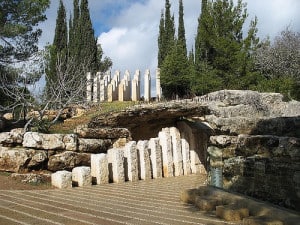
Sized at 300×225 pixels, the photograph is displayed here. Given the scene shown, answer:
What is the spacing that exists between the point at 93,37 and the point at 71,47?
2.00 metres

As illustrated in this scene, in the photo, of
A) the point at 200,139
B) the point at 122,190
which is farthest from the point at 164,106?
the point at 122,190

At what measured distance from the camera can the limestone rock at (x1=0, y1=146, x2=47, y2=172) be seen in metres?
10.9

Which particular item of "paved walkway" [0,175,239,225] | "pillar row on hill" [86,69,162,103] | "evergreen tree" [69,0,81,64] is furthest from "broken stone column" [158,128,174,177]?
"evergreen tree" [69,0,81,64]

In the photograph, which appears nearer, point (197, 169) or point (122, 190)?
point (122, 190)

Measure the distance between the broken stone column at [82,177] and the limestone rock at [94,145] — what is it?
1736 mm

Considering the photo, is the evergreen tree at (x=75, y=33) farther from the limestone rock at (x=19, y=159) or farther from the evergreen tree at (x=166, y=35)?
the limestone rock at (x=19, y=159)

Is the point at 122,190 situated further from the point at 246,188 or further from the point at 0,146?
the point at 0,146

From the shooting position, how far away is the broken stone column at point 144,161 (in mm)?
12156

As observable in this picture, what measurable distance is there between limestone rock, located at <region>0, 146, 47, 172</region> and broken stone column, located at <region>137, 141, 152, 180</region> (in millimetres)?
2850

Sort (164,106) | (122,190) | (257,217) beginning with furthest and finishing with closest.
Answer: (164,106)
(122,190)
(257,217)

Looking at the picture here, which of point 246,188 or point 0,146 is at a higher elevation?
point 0,146

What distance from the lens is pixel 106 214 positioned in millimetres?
5914

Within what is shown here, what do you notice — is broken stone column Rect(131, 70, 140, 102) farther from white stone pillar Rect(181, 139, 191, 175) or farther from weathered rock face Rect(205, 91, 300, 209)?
weathered rock face Rect(205, 91, 300, 209)

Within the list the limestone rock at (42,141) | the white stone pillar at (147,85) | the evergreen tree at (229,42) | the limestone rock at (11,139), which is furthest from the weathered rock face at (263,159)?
the white stone pillar at (147,85)
